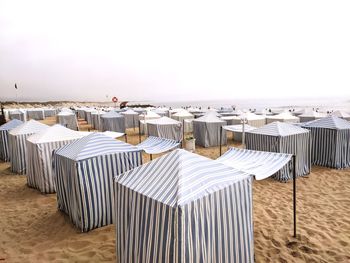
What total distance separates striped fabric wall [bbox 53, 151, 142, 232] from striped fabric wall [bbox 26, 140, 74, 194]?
2010mm

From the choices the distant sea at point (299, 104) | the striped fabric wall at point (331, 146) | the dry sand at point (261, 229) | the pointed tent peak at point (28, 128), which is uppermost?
the pointed tent peak at point (28, 128)

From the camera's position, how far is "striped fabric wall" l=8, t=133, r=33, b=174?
9910mm

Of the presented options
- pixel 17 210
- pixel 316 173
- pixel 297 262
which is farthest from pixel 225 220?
pixel 316 173

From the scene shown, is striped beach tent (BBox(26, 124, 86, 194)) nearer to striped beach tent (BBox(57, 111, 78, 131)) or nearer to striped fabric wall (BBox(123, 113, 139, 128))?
striped fabric wall (BBox(123, 113, 139, 128))

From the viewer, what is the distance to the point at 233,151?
6.15m

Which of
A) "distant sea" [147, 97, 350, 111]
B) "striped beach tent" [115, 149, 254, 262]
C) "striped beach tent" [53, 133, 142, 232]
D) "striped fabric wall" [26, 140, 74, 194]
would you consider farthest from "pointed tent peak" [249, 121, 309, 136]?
"distant sea" [147, 97, 350, 111]

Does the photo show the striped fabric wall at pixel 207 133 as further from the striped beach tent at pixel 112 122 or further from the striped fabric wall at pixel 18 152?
the striped fabric wall at pixel 18 152

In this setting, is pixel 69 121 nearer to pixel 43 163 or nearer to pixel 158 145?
pixel 43 163

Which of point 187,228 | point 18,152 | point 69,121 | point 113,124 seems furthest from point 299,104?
point 187,228

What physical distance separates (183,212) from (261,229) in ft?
11.6

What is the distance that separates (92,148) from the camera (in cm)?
578

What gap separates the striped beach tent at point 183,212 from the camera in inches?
122

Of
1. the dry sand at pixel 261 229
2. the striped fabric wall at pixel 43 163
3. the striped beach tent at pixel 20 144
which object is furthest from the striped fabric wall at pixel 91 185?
the striped beach tent at pixel 20 144

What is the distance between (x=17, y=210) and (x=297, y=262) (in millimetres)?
6857
